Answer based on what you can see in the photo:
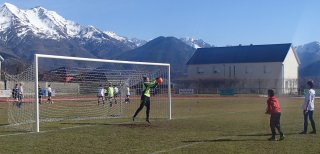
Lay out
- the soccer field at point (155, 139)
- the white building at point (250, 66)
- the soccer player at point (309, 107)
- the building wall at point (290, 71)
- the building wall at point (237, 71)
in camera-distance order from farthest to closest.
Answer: the building wall at point (237, 71), the white building at point (250, 66), the building wall at point (290, 71), the soccer player at point (309, 107), the soccer field at point (155, 139)

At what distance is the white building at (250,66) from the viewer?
100 meters

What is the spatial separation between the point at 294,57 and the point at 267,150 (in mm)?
97212

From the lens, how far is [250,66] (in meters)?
107

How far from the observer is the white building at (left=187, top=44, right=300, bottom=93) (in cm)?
10019

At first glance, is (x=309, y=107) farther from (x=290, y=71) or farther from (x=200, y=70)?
(x=200, y=70)

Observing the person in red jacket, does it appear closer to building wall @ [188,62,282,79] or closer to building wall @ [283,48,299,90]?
building wall @ [283,48,299,90]

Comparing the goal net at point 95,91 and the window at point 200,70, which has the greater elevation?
the window at point 200,70

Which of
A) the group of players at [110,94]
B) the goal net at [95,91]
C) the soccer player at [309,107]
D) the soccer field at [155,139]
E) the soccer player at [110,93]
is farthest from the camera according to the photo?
the group of players at [110,94]

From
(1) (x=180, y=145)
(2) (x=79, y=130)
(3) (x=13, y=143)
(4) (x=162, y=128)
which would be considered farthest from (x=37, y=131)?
(1) (x=180, y=145)

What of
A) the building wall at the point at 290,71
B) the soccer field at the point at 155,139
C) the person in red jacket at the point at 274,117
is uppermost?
the building wall at the point at 290,71

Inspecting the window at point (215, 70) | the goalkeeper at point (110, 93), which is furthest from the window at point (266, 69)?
the goalkeeper at point (110, 93)

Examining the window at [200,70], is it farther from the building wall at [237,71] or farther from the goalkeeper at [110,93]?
the goalkeeper at [110,93]

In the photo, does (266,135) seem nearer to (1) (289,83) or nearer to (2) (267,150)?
(2) (267,150)

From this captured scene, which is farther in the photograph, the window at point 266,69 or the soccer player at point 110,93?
the window at point 266,69
